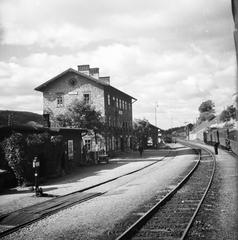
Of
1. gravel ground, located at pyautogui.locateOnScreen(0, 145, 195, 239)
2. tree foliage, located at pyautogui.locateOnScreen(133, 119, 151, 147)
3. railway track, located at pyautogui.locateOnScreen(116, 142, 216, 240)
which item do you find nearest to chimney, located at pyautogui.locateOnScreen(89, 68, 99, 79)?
tree foliage, located at pyautogui.locateOnScreen(133, 119, 151, 147)

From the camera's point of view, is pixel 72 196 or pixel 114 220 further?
pixel 72 196

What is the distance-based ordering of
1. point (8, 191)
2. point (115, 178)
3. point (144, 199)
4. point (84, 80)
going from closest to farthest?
point (144, 199), point (8, 191), point (115, 178), point (84, 80)

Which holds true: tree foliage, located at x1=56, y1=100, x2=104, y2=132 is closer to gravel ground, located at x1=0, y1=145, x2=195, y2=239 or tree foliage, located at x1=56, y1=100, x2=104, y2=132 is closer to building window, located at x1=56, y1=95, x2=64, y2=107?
building window, located at x1=56, y1=95, x2=64, y2=107

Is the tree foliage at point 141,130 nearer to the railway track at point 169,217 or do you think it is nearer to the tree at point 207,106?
the railway track at point 169,217

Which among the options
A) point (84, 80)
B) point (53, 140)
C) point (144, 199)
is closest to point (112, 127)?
point (84, 80)

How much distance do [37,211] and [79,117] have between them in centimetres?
2209

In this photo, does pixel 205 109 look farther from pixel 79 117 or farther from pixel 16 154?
pixel 16 154

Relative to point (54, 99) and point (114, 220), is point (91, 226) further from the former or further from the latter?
point (54, 99)

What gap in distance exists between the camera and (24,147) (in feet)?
56.4

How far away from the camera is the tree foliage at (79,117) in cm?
3238

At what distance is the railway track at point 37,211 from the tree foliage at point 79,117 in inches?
732

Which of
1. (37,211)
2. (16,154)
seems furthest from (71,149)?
(37,211)

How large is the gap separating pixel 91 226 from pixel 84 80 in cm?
3451

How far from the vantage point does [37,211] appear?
34.8 feet
